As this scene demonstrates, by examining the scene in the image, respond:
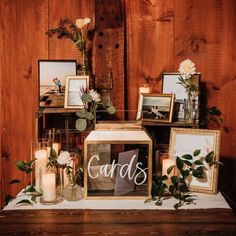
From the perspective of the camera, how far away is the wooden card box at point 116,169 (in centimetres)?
163

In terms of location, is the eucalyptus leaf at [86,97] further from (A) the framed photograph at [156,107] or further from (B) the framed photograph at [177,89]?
(B) the framed photograph at [177,89]

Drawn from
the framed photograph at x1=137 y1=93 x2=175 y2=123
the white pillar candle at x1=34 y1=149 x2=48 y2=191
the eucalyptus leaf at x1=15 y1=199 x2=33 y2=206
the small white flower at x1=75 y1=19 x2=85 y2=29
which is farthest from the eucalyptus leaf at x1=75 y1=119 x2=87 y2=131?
the small white flower at x1=75 y1=19 x2=85 y2=29

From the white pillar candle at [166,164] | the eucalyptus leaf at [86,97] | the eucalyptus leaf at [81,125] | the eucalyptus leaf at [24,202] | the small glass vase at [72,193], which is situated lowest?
the eucalyptus leaf at [24,202]

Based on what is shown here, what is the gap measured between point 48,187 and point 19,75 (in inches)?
34.6

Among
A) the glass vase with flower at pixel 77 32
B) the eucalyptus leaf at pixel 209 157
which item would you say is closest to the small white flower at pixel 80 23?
the glass vase with flower at pixel 77 32

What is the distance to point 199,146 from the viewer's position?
5.87ft

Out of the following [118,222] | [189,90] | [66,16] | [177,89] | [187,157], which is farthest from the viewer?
[66,16]

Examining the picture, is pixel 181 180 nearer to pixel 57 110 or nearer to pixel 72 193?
pixel 72 193

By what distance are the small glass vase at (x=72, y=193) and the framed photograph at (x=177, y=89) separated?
27.6 inches

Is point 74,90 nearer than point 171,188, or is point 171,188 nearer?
point 171,188

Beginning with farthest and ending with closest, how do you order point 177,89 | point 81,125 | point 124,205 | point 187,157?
point 177,89 < point 81,125 < point 187,157 < point 124,205

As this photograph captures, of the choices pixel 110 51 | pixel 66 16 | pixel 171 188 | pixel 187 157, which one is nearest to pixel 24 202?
pixel 171 188

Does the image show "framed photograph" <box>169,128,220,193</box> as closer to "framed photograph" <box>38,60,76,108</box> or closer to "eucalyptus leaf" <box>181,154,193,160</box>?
"eucalyptus leaf" <box>181,154,193,160</box>

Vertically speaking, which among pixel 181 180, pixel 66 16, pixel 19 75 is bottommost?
pixel 181 180
